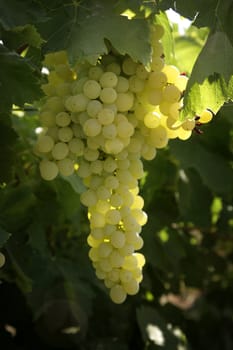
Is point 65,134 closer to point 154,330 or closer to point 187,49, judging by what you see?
point 187,49

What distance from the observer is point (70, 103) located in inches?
37.4

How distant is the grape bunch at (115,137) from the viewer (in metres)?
0.95

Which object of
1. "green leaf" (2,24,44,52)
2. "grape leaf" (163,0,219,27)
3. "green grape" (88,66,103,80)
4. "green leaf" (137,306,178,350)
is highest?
"grape leaf" (163,0,219,27)

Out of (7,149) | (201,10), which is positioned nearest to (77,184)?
(7,149)

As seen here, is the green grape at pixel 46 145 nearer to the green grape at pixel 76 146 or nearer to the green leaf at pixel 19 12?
the green grape at pixel 76 146

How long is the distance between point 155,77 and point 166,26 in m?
0.15

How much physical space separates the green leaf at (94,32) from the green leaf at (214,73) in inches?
4.0

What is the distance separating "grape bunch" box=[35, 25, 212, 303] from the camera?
0.95 meters

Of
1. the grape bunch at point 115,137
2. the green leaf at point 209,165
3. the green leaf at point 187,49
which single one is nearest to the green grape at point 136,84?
the grape bunch at point 115,137

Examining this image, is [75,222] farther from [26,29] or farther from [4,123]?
[26,29]

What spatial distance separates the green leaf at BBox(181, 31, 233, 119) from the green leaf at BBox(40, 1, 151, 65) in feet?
0.33

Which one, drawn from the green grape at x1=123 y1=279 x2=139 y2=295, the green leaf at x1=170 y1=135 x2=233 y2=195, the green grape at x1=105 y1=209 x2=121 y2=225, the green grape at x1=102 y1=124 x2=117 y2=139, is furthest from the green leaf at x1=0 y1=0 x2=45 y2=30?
the green leaf at x1=170 y1=135 x2=233 y2=195

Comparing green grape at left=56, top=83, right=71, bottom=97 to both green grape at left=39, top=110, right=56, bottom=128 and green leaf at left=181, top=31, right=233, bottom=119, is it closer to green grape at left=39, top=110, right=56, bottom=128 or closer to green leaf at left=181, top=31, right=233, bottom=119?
green grape at left=39, top=110, right=56, bottom=128

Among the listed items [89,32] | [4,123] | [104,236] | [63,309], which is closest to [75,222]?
[63,309]
